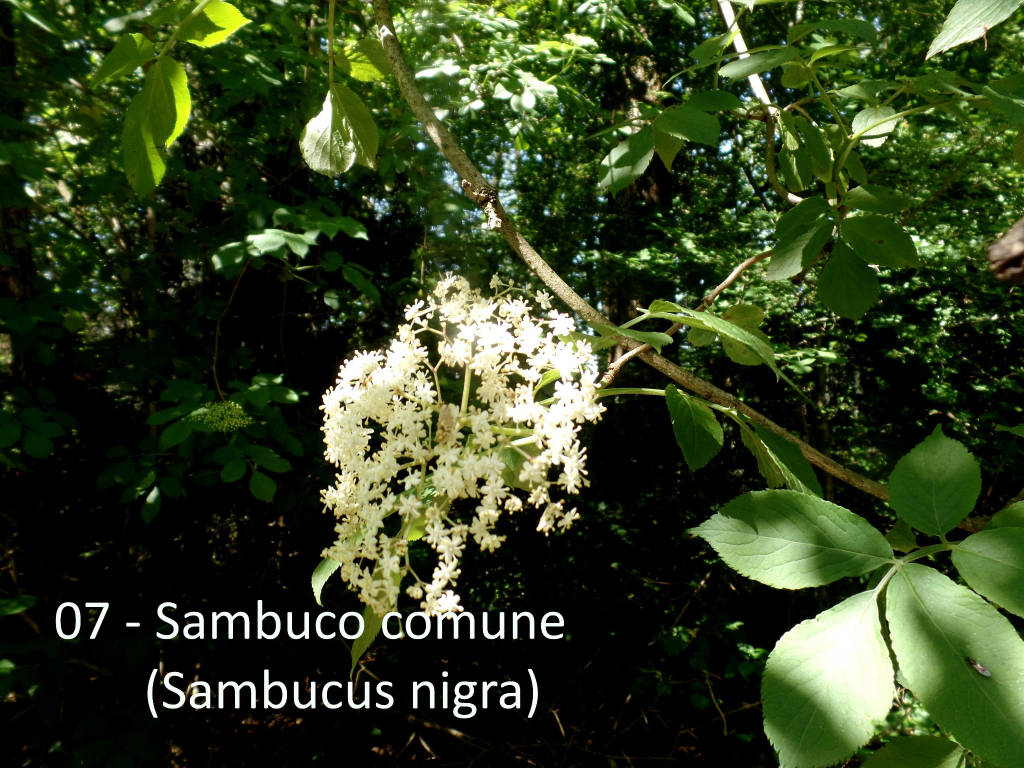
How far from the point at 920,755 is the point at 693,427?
0.92ft

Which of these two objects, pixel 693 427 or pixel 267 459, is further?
pixel 267 459

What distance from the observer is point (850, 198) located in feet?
2.26

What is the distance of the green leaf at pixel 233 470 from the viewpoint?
161cm

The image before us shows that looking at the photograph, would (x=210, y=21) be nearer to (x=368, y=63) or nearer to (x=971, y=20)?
(x=368, y=63)

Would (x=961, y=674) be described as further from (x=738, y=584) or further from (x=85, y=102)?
(x=738, y=584)

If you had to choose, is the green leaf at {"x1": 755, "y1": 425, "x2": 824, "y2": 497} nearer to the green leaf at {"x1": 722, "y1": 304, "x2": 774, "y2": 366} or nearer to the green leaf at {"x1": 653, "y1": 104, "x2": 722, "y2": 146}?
the green leaf at {"x1": 722, "y1": 304, "x2": 774, "y2": 366}

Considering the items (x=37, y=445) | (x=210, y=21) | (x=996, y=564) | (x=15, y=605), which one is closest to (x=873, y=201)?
(x=996, y=564)

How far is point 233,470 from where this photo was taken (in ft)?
5.32

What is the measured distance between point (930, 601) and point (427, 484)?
1.26 feet

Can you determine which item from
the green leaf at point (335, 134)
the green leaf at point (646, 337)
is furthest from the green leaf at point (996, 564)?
the green leaf at point (335, 134)

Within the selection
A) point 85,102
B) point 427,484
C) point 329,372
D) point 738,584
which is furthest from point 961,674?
point 738,584

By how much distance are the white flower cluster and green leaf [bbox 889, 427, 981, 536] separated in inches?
9.5

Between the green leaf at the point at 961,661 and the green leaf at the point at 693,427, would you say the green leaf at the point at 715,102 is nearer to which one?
the green leaf at the point at 693,427

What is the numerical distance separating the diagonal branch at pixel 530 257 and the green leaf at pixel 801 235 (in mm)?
187
